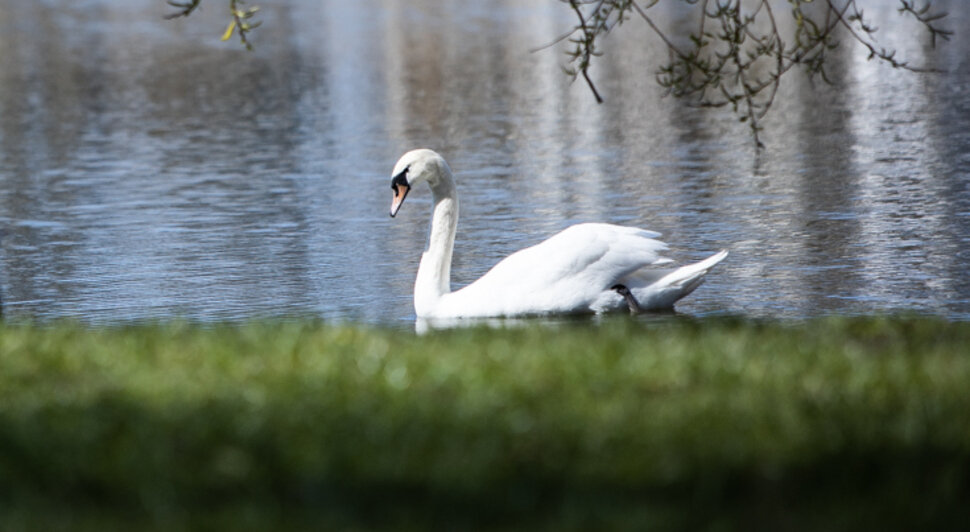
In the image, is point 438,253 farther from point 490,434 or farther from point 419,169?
point 490,434

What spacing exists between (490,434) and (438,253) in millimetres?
6214

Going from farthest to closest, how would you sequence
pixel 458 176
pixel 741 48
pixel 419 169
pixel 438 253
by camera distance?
pixel 741 48 → pixel 458 176 → pixel 419 169 → pixel 438 253

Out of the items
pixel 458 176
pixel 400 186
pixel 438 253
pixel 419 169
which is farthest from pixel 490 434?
pixel 458 176

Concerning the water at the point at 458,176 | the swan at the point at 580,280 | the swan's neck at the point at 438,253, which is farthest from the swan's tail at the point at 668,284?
the swan's neck at the point at 438,253

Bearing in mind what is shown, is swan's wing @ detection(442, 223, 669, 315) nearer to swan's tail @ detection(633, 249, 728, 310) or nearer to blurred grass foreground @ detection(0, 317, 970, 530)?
swan's tail @ detection(633, 249, 728, 310)

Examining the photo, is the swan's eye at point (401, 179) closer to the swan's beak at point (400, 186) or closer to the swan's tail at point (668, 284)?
the swan's beak at point (400, 186)

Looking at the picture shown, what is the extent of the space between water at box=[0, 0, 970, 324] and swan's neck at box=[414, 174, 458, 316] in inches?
15.9

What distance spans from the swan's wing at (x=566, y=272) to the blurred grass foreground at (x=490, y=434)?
345cm

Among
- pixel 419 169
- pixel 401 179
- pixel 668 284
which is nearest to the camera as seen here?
pixel 668 284

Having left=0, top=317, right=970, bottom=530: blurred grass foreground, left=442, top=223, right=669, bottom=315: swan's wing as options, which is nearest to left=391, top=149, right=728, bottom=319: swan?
left=442, top=223, right=669, bottom=315: swan's wing

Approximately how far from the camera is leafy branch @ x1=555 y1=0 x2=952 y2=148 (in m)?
10.6

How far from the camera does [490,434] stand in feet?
18.4

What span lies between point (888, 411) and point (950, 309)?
5.92 meters

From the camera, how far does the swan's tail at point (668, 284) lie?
11.1 meters
